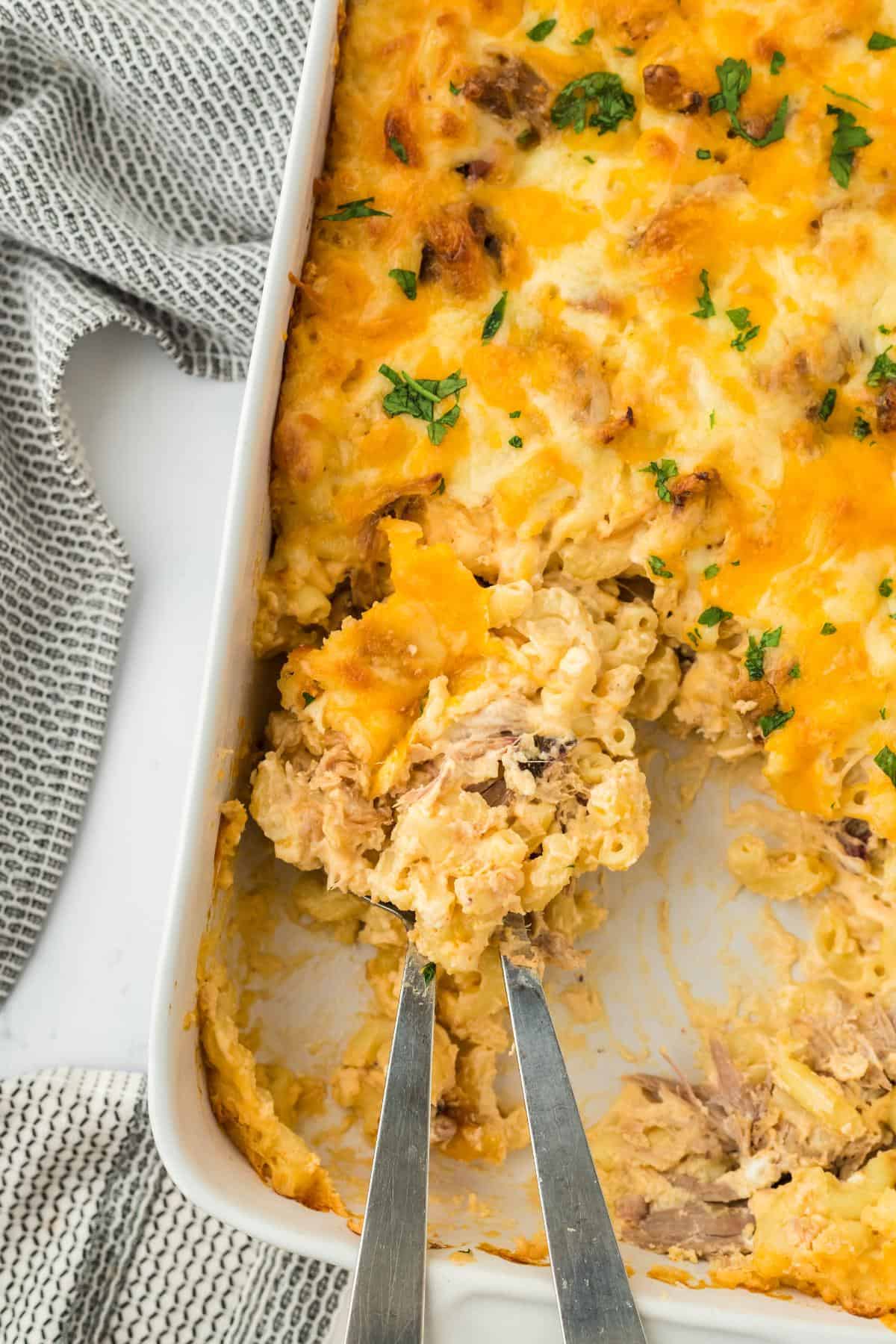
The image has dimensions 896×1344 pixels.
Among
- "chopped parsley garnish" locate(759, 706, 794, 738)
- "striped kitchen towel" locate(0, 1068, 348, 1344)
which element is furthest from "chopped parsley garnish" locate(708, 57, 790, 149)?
"striped kitchen towel" locate(0, 1068, 348, 1344)

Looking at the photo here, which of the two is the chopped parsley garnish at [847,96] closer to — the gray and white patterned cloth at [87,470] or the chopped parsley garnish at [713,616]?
the chopped parsley garnish at [713,616]

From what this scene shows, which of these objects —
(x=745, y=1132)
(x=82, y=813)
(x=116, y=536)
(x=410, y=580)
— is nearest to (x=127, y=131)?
(x=116, y=536)

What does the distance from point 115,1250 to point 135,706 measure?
1095mm

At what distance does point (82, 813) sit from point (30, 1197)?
2.51 feet

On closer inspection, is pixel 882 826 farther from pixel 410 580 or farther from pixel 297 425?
pixel 297 425

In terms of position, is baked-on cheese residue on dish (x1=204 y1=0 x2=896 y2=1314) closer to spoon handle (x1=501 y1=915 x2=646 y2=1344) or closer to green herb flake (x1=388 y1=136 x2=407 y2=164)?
green herb flake (x1=388 y1=136 x2=407 y2=164)

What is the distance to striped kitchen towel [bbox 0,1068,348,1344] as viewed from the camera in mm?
2441

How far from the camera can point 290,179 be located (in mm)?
2125

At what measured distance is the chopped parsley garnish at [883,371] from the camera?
7.08 feet

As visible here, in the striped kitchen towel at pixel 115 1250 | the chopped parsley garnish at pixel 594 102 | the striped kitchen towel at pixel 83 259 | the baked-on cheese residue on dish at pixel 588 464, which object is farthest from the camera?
the striped kitchen towel at pixel 83 259

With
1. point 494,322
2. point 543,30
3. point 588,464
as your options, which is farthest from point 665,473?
point 543,30

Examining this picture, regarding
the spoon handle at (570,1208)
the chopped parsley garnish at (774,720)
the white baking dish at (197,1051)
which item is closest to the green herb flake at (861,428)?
the chopped parsley garnish at (774,720)

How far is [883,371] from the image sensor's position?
7.09 ft

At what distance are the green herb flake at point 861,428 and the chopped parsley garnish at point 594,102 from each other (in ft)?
2.23
